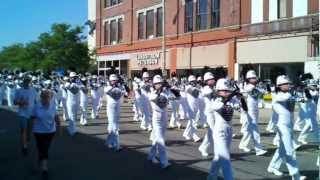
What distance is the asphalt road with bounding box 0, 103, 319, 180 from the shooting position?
12.1 metres

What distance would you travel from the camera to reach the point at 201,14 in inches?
1657

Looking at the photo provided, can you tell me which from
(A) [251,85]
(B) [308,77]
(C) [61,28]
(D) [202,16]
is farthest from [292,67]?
(C) [61,28]

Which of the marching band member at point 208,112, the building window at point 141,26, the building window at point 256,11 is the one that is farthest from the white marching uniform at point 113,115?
the building window at point 141,26

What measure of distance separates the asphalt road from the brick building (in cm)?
1428

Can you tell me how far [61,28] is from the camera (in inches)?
2147

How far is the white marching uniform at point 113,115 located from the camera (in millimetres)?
15766

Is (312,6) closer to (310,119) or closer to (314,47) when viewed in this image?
(314,47)

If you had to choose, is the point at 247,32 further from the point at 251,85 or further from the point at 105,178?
the point at 105,178

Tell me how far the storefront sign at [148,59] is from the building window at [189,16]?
4.18 metres

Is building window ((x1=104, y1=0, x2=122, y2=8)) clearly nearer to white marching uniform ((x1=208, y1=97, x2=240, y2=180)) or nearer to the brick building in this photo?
the brick building

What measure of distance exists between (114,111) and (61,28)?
39.7 m

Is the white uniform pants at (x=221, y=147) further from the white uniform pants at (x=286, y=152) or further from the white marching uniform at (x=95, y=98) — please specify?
the white marching uniform at (x=95, y=98)

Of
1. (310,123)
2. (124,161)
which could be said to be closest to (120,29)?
(310,123)

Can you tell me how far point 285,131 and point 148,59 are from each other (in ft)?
123
